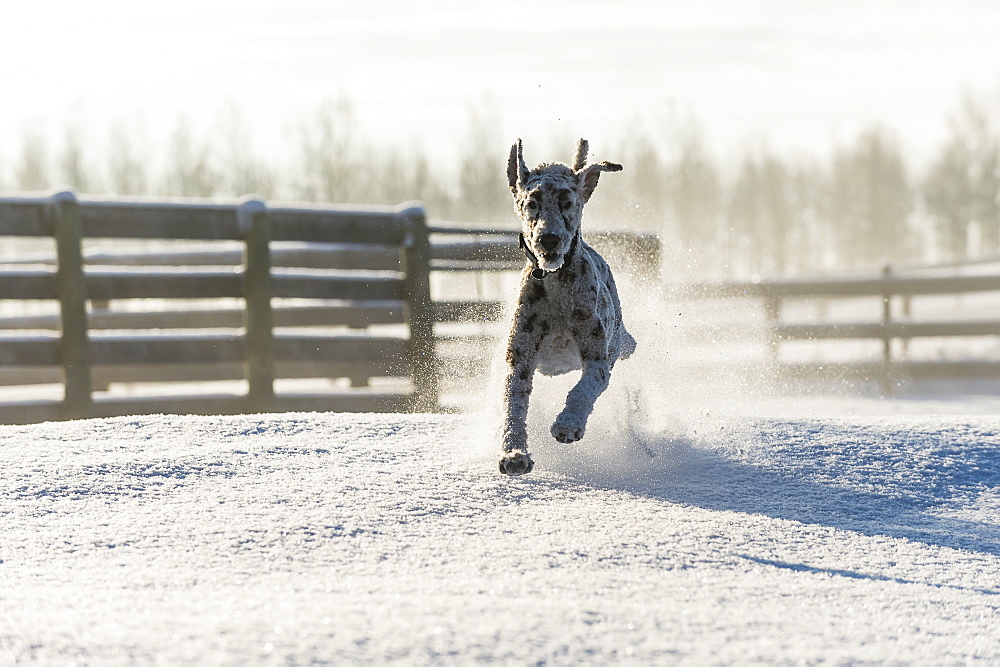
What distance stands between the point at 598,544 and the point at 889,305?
1042 centimetres

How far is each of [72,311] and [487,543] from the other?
415cm

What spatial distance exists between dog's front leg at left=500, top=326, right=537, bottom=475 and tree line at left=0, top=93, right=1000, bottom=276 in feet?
105

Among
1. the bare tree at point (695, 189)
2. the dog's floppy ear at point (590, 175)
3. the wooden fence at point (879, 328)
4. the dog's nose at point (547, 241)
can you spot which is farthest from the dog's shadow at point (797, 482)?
the bare tree at point (695, 189)

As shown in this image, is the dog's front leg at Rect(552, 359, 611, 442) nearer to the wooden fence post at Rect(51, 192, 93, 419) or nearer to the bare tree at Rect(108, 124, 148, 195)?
the wooden fence post at Rect(51, 192, 93, 419)

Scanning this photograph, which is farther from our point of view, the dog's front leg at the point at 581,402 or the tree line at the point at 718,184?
the tree line at the point at 718,184

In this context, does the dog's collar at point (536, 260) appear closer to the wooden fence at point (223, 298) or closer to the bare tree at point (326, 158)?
the wooden fence at point (223, 298)

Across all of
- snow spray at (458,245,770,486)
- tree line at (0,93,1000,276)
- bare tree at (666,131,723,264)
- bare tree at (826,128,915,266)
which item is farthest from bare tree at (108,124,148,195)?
snow spray at (458,245,770,486)

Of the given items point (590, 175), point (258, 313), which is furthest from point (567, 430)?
point (258, 313)

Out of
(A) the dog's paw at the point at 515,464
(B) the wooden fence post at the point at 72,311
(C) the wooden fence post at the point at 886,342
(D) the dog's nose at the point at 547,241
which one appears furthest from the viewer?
(C) the wooden fence post at the point at 886,342

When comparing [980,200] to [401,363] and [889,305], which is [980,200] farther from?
[401,363]

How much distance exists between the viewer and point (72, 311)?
621 centimetres

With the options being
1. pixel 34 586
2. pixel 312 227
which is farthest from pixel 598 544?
pixel 312 227

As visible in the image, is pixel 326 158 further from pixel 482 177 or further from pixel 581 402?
pixel 581 402

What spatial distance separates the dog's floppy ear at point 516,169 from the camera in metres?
4.21
